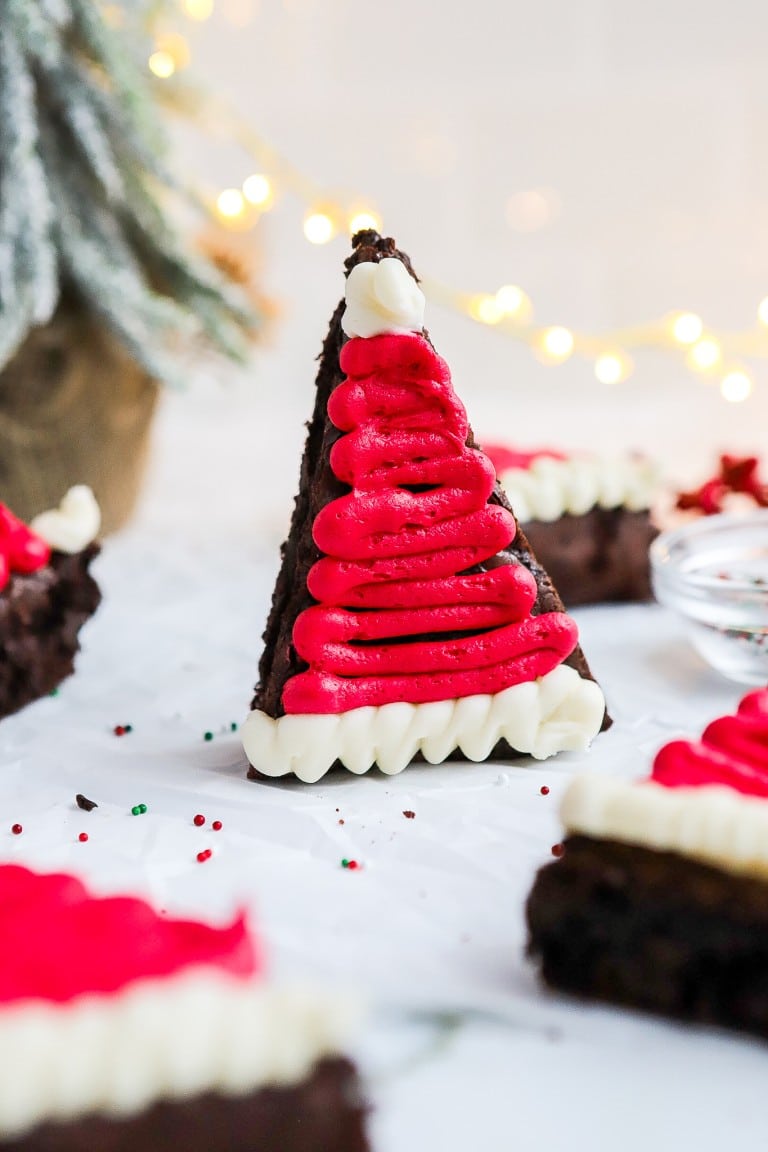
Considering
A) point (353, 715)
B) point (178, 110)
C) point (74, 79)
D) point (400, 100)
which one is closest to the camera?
point (353, 715)

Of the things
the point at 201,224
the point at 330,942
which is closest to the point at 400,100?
the point at 201,224

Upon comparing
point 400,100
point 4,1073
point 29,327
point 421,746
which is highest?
point 400,100

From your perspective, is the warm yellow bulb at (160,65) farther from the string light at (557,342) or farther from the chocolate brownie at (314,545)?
the chocolate brownie at (314,545)

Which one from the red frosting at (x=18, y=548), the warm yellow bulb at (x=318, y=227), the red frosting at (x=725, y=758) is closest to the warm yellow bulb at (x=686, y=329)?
the warm yellow bulb at (x=318, y=227)

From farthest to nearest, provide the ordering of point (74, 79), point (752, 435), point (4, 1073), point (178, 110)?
point (752, 435)
point (178, 110)
point (74, 79)
point (4, 1073)

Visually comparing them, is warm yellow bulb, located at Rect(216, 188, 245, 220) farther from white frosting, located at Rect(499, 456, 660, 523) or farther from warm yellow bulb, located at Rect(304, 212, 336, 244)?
white frosting, located at Rect(499, 456, 660, 523)

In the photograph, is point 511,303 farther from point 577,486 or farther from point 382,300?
point 382,300

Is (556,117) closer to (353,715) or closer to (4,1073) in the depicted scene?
(353,715)
